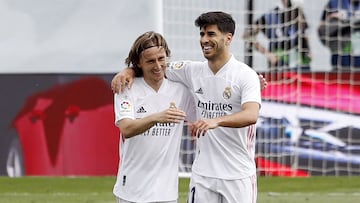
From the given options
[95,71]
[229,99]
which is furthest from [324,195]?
[229,99]

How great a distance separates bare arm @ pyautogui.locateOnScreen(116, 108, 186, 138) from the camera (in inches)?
278

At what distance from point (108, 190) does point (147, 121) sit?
6.44 m

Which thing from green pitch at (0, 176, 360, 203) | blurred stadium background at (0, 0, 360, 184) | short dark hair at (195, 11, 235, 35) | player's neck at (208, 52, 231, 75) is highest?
short dark hair at (195, 11, 235, 35)

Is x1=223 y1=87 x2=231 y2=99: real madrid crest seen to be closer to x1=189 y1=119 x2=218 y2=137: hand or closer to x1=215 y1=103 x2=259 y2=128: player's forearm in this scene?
x1=215 y1=103 x2=259 y2=128: player's forearm

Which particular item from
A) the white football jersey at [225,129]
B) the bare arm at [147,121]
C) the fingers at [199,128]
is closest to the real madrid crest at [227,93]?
the white football jersey at [225,129]

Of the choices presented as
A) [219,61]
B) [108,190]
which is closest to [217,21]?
[219,61]

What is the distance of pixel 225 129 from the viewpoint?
7.50 m

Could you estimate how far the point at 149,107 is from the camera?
753 centimetres

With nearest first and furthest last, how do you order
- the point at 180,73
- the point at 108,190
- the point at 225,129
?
the point at 225,129, the point at 180,73, the point at 108,190

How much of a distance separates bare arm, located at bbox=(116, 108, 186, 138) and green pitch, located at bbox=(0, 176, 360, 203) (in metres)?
5.16

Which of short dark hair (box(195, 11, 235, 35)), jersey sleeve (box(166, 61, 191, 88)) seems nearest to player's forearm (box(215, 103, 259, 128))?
short dark hair (box(195, 11, 235, 35))

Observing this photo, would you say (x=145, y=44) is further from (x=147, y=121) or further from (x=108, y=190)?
(x=108, y=190)

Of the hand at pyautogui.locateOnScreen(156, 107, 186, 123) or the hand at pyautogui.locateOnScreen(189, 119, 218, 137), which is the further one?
the hand at pyautogui.locateOnScreen(156, 107, 186, 123)

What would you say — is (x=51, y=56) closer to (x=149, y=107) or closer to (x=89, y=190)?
(x=89, y=190)
